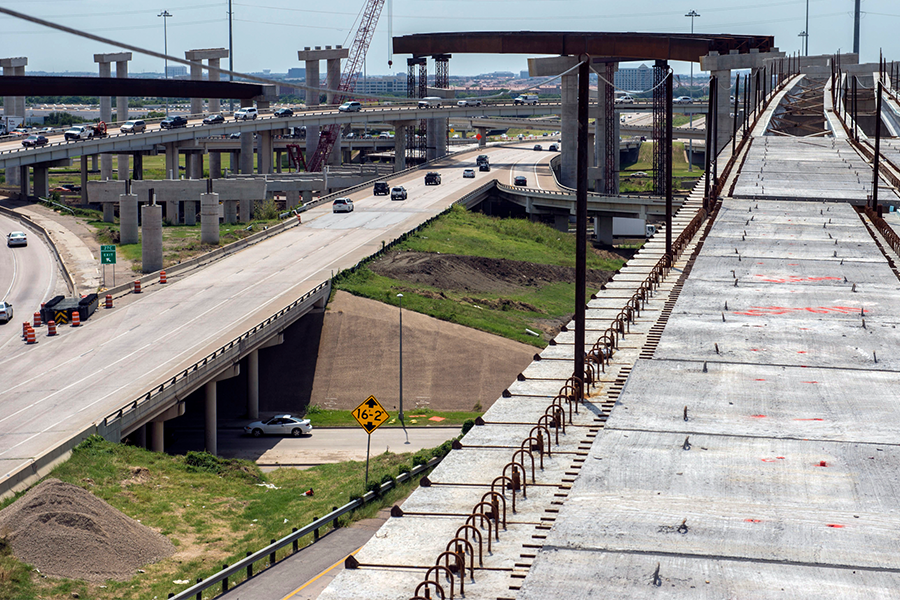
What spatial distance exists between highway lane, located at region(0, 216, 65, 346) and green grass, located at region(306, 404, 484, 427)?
15452mm

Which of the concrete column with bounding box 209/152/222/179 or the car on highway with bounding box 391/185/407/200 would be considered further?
the concrete column with bounding box 209/152/222/179

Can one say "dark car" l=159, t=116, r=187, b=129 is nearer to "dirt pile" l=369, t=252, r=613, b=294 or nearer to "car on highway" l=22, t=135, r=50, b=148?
"car on highway" l=22, t=135, r=50, b=148

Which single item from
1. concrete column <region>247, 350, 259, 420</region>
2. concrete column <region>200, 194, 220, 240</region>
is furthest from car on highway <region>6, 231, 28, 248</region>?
concrete column <region>247, 350, 259, 420</region>

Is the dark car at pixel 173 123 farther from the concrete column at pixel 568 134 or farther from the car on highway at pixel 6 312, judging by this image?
the car on highway at pixel 6 312

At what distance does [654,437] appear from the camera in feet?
63.9

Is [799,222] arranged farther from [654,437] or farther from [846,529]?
[846,529]

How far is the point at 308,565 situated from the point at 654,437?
47.6 ft

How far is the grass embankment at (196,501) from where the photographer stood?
30.1 meters

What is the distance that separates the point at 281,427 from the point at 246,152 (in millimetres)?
93857

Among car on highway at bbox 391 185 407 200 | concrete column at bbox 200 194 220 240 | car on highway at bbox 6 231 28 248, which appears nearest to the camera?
concrete column at bbox 200 194 220 240

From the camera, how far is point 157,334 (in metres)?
56.7

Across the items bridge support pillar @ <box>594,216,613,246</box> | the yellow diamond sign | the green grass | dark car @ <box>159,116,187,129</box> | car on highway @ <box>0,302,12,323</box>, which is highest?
dark car @ <box>159,116,187,129</box>

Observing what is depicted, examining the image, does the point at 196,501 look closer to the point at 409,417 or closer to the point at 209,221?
the point at 409,417

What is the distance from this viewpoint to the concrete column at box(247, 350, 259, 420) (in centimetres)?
5650
